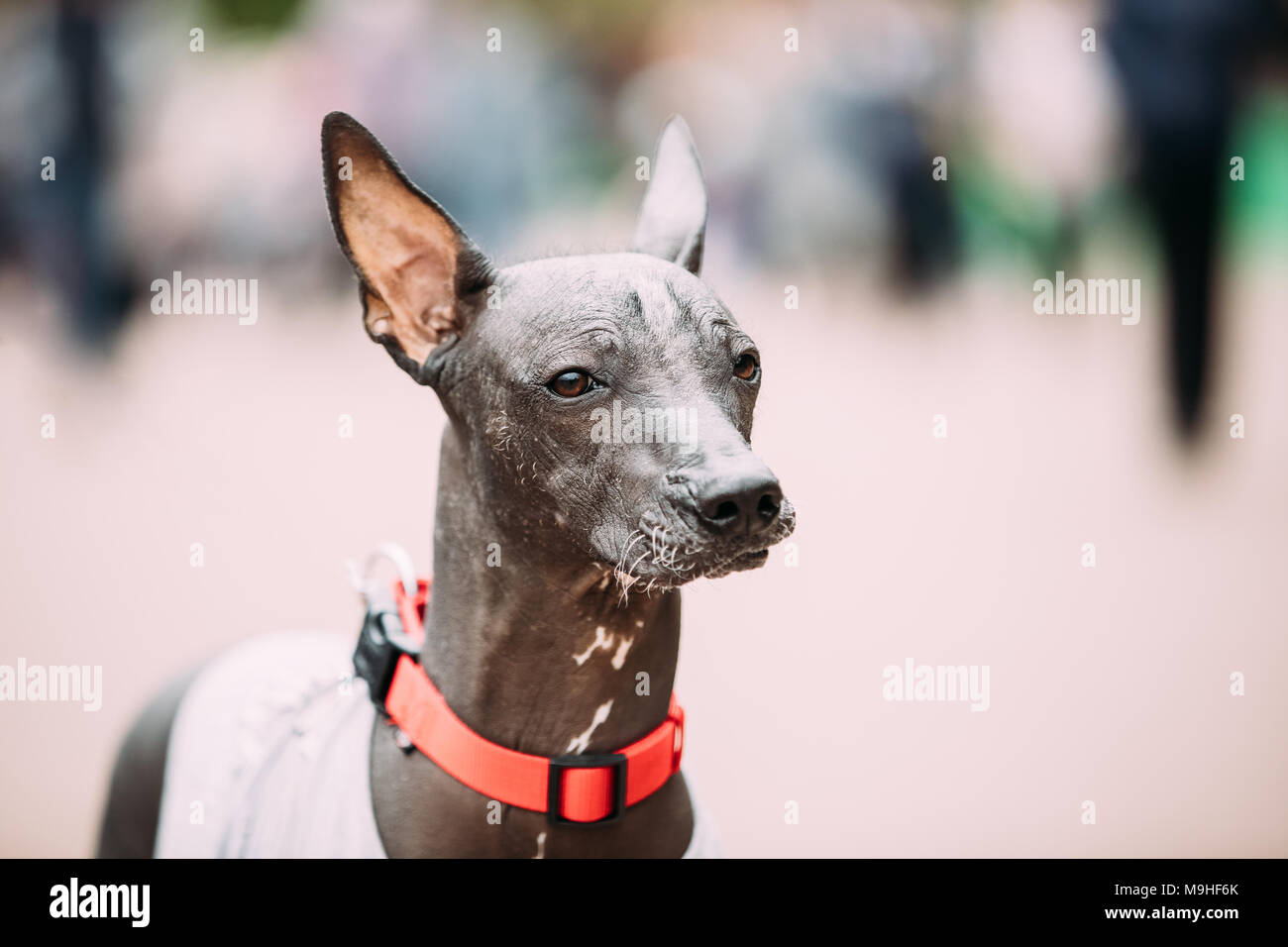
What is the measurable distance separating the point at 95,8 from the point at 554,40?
47.4 inches

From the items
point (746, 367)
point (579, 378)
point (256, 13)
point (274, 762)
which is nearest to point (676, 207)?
point (746, 367)

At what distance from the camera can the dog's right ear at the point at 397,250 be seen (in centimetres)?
136

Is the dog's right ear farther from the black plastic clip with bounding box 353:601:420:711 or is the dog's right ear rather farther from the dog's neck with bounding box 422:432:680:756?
the black plastic clip with bounding box 353:601:420:711

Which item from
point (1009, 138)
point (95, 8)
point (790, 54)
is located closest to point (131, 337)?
point (95, 8)

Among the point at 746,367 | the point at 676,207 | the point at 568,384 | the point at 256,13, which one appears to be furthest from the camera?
the point at 256,13

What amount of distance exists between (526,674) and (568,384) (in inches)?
14.7

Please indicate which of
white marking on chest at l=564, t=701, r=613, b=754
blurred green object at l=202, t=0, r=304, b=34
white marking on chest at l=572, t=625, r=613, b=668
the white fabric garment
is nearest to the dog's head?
white marking on chest at l=572, t=625, r=613, b=668

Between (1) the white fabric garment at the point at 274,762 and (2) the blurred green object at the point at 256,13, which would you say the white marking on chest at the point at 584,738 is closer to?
(1) the white fabric garment at the point at 274,762

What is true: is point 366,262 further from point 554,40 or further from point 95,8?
point 95,8

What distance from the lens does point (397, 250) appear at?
1437mm

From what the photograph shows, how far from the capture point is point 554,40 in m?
2.96

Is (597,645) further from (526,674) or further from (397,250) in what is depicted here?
(397,250)

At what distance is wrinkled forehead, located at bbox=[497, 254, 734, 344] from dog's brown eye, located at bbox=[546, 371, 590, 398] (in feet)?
0.15

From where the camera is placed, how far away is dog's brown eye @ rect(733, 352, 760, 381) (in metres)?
1.39
